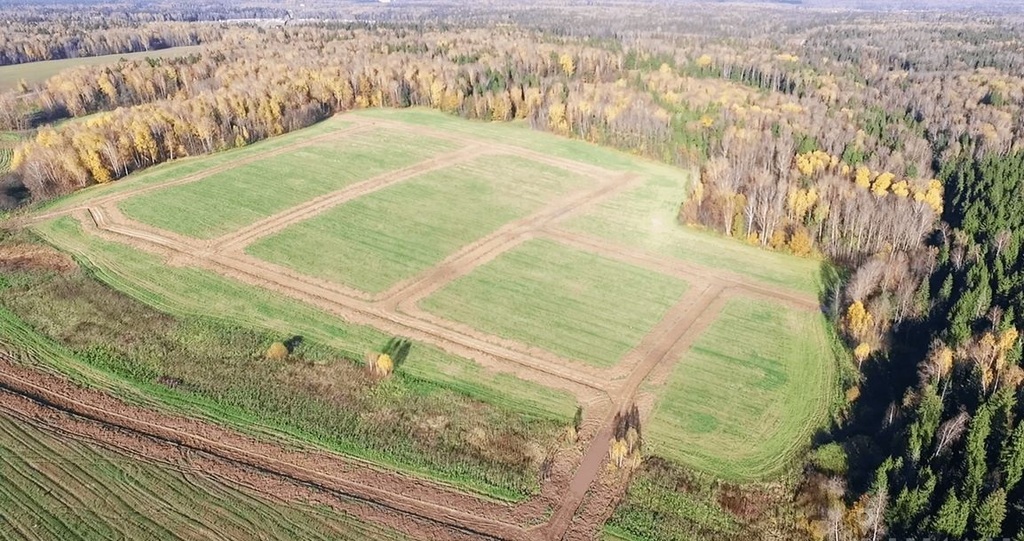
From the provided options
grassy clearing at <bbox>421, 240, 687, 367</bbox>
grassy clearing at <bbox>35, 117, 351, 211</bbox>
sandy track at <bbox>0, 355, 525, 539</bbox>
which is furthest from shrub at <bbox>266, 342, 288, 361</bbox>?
grassy clearing at <bbox>35, 117, 351, 211</bbox>

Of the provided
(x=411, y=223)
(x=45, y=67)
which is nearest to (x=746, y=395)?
(x=411, y=223)

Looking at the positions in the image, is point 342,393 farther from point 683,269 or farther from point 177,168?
point 177,168

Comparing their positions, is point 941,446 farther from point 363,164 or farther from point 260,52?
point 260,52

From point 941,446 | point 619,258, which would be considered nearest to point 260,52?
point 619,258

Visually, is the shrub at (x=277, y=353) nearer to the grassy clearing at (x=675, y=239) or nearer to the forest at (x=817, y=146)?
the grassy clearing at (x=675, y=239)

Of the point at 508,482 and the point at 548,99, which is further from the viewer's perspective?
the point at 548,99

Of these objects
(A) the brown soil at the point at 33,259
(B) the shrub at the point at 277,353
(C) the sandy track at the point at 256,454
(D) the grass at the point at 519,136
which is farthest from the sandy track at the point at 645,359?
(A) the brown soil at the point at 33,259
